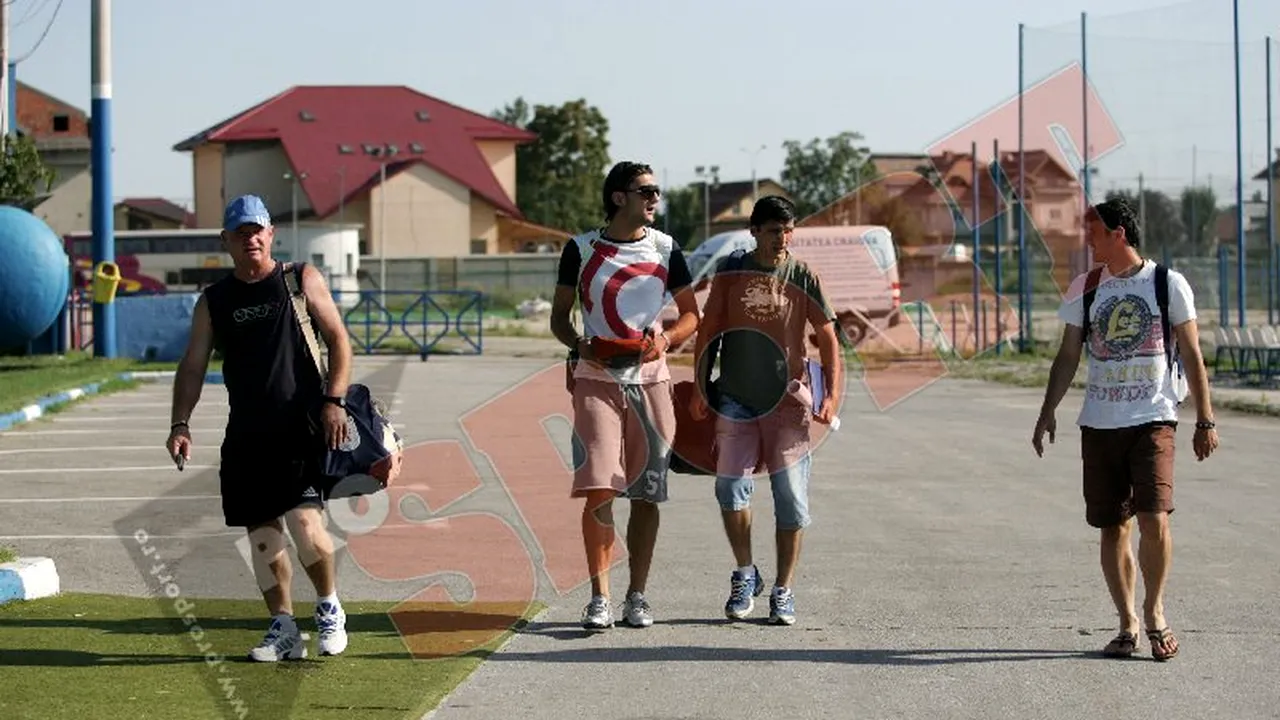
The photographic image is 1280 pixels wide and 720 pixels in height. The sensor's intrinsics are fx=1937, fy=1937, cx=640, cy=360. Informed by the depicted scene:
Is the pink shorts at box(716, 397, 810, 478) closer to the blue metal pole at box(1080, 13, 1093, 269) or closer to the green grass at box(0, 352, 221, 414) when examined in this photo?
the green grass at box(0, 352, 221, 414)

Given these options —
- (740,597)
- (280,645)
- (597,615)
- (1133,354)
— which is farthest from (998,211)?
(280,645)

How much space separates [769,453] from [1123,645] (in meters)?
1.86

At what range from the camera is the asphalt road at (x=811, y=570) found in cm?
725

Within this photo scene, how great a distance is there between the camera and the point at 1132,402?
316 inches

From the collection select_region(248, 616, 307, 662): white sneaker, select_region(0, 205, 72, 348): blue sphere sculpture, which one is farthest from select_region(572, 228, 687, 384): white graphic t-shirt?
select_region(0, 205, 72, 348): blue sphere sculpture

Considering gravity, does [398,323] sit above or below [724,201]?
below

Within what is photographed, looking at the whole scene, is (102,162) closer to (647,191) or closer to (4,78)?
(4,78)

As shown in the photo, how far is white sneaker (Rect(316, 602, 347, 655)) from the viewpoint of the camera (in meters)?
7.80

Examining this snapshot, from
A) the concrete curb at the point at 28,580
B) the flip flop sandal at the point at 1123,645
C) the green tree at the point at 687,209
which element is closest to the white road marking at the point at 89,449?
the concrete curb at the point at 28,580

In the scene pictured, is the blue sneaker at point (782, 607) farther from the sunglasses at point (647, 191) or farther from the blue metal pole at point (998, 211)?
the blue metal pole at point (998, 211)

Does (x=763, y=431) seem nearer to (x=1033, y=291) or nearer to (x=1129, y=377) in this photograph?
(x=1129, y=377)

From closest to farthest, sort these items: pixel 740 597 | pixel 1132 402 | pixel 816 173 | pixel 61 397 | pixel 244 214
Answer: pixel 244 214
pixel 1132 402
pixel 740 597
pixel 61 397
pixel 816 173

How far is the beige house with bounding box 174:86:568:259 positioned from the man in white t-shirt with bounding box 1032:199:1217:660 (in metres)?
78.1

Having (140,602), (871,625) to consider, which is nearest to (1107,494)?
(871,625)
